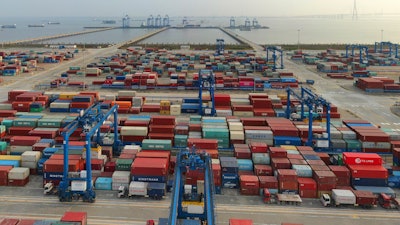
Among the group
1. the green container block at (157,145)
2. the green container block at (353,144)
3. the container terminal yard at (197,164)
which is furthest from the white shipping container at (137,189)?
the green container block at (353,144)

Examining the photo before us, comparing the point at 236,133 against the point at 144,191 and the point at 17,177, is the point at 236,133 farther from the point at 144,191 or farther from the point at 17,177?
the point at 17,177

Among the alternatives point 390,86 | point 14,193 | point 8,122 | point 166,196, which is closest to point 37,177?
point 14,193

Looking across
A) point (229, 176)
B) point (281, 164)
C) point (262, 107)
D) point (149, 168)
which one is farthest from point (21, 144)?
point (262, 107)

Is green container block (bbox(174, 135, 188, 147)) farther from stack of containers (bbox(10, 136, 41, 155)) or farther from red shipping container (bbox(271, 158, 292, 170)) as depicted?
stack of containers (bbox(10, 136, 41, 155))

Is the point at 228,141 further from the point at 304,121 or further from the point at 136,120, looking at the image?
the point at 304,121

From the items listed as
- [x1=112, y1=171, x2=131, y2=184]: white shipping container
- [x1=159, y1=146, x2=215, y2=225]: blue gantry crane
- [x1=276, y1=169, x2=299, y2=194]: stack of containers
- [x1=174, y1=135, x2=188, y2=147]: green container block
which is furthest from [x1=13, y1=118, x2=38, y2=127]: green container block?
[x1=276, y1=169, x2=299, y2=194]: stack of containers
